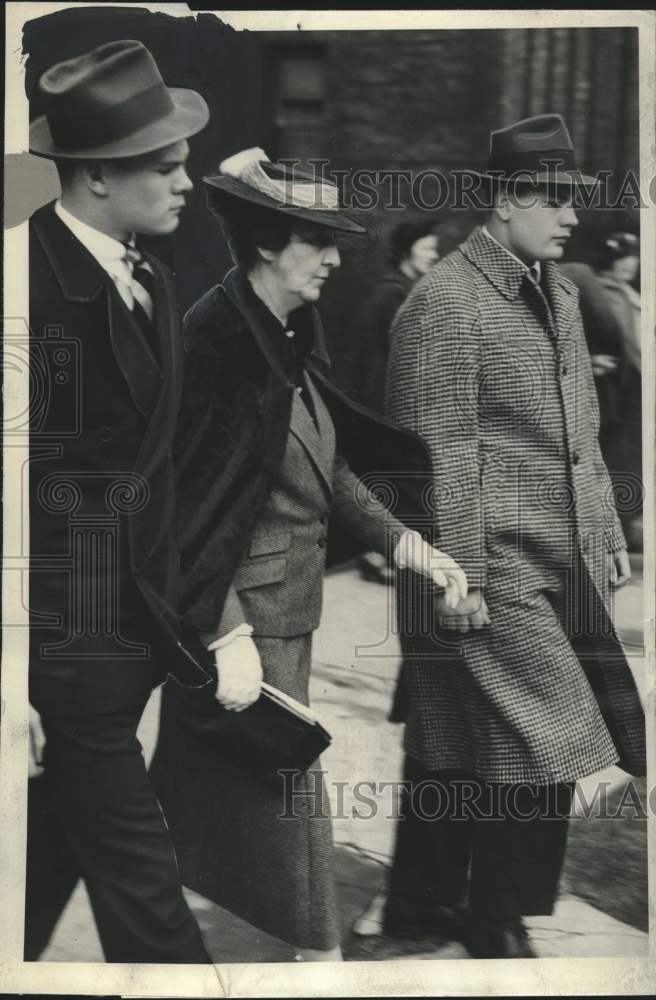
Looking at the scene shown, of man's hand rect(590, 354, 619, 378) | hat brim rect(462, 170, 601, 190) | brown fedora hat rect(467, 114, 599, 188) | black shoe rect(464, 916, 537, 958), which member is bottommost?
black shoe rect(464, 916, 537, 958)

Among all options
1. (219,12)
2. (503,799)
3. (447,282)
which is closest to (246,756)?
(503,799)

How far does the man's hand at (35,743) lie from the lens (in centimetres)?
447

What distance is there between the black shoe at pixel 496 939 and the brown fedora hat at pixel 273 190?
2372 mm

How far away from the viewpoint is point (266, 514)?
14.3ft

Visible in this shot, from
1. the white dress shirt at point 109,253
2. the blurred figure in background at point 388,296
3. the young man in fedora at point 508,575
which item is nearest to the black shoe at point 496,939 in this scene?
the young man in fedora at point 508,575

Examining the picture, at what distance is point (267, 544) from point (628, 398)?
1365mm

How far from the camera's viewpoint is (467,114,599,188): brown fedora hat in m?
4.56

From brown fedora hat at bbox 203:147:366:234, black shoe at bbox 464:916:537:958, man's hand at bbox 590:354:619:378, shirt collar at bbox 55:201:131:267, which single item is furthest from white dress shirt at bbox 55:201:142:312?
black shoe at bbox 464:916:537:958

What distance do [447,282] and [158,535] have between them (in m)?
1.27

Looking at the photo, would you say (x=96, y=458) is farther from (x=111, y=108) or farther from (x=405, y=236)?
(x=405, y=236)

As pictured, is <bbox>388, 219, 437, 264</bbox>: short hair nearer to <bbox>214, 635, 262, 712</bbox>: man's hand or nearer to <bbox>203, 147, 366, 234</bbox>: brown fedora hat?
<bbox>203, 147, 366, 234</bbox>: brown fedora hat

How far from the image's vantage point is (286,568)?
4383 mm

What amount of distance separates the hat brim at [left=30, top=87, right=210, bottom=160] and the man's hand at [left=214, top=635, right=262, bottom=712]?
1599mm

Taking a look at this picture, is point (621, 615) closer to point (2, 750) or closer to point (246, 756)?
point (246, 756)
